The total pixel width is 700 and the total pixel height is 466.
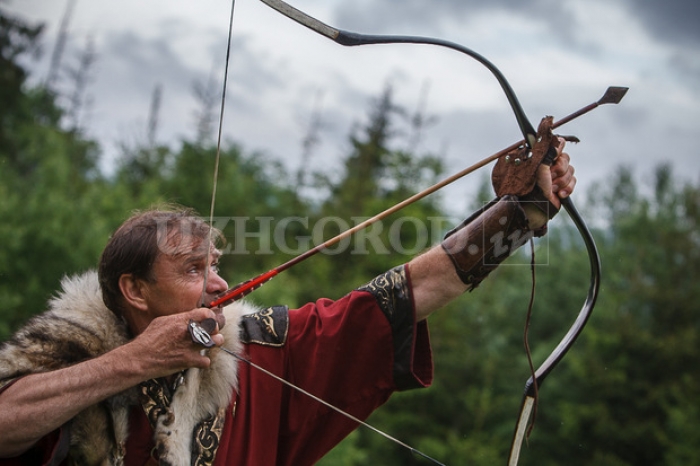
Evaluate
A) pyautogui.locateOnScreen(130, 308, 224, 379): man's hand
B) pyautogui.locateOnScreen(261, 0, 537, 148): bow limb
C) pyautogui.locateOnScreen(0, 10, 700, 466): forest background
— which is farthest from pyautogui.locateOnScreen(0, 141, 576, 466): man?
pyautogui.locateOnScreen(0, 10, 700, 466): forest background

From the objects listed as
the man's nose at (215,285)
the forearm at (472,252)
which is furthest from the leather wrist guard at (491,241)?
the man's nose at (215,285)

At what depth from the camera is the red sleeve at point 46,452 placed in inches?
77.8

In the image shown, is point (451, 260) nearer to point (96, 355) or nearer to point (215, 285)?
point (215, 285)

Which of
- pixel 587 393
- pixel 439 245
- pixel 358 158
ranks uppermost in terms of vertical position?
pixel 358 158

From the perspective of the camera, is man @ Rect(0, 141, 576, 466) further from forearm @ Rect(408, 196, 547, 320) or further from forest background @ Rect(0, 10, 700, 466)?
forest background @ Rect(0, 10, 700, 466)

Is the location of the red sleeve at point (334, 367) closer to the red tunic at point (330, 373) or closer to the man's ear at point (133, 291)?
the red tunic at point (330, 373)

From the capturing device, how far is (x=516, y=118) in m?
2.29

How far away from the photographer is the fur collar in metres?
2.04

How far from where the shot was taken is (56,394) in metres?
1.94

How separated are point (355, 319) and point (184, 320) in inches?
23.2

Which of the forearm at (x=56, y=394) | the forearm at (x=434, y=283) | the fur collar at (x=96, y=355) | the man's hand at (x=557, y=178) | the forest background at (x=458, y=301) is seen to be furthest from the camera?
the forest background at (x=458, y=301)

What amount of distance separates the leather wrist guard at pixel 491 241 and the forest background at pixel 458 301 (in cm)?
1104

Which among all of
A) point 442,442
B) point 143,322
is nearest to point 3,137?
point 442,442

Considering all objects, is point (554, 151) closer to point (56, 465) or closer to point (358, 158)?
point (56, 465)
